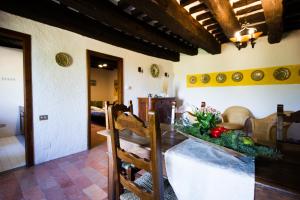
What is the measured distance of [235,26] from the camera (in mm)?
2951

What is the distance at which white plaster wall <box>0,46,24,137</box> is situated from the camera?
3994 millimetres

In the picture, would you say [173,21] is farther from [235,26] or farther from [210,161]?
[210,161]

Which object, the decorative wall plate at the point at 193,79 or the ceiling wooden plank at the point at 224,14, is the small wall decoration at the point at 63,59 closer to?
the ceiling wooden plank at the point at 224,14

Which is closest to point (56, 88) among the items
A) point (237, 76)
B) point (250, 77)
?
point (237, 76)

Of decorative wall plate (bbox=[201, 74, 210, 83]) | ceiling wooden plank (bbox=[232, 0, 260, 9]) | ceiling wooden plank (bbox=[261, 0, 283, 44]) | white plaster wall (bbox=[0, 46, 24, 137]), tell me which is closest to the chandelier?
ceiling wooden plank (bbox=[261, 0, 283, 44])

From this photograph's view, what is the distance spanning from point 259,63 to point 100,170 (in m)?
4.37

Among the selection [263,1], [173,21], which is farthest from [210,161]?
[263,1]

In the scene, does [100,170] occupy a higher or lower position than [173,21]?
lower

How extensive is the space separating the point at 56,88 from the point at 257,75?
458 cm

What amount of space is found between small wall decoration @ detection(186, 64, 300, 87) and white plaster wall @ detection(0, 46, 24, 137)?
491cm

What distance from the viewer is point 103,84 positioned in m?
8.33

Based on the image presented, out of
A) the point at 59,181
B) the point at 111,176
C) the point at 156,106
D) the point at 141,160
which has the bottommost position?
the point at 59,181

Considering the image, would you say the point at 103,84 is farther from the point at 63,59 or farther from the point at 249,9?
the point at 249,9

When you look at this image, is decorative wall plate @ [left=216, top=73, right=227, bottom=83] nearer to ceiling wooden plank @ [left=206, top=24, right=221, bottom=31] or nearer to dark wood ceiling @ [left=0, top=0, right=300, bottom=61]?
dark wood ceiling @ [left=0, top=0, right=300, bottom=61]
